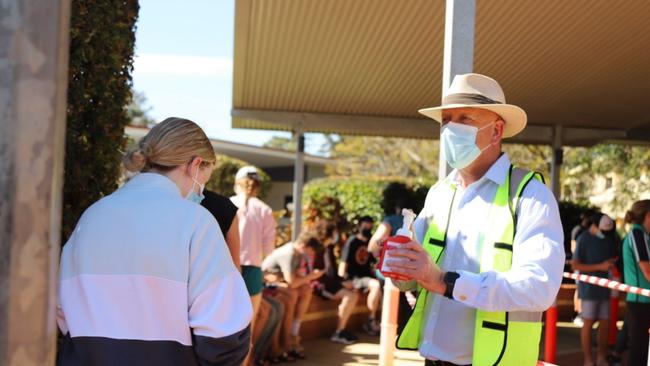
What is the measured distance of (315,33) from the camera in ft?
33.1

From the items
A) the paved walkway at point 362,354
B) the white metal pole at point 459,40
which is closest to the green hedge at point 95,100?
the white metal pole at point 459,40

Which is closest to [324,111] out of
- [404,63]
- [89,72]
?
[404,63]

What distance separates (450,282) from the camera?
9.02ft

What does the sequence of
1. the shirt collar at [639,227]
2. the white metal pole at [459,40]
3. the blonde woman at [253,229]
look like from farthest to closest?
the shirt collar at [639,227]
the blonde woman at [253,229]
the white metal pole at [459,40]

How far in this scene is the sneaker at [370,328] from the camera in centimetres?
1091

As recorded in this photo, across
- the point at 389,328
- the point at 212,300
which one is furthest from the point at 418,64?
the point at 212,300

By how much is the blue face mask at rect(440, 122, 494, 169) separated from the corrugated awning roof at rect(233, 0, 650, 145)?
5.59 meters

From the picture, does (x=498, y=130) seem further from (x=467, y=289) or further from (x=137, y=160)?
(x=137, y=160)

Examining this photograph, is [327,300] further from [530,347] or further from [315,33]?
[530,347]

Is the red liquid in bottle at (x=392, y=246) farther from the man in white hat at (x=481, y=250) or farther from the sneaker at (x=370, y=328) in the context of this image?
the sneaker at (x=370, y=328)

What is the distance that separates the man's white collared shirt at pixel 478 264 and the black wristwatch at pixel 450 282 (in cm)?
2

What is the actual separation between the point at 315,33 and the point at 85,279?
8016mm

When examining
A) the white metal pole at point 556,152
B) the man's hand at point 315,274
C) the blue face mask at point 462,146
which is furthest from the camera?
the white metal pole at point 556,152

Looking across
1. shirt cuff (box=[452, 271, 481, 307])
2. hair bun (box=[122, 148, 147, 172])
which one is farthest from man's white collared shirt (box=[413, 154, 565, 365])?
hair bun (box=[122, 148, 147, 172])
